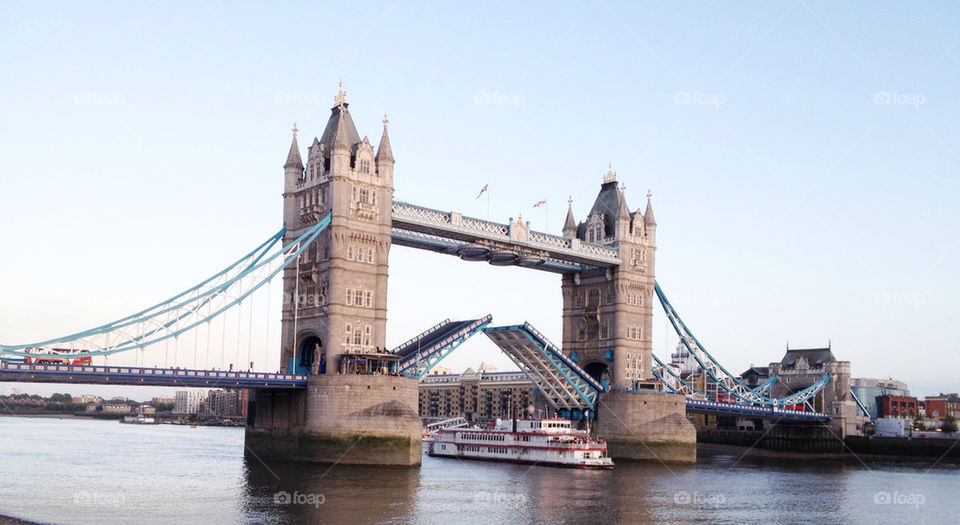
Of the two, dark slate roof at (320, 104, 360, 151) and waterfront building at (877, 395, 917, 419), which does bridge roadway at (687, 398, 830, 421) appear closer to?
waterfront building at (877, 395, 917, 419)

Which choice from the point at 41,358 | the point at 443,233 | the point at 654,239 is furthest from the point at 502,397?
the point at 41,358

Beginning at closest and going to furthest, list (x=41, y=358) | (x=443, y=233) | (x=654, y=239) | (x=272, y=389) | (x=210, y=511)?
(x=210, y=511), (x=41, y=358), (x=272, y=389), (x=443, y=233), (x=654, y=239)

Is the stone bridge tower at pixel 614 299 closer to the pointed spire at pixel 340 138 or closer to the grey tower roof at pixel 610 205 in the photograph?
the grey tower roof at pixel 610 205

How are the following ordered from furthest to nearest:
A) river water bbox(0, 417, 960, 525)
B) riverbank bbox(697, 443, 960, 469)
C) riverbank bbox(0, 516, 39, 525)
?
riverbank bbox(697, 443, 960, 469), river water bbox(0, 417, 960, 525), riverbank bbox(0, 516, 39, 525)

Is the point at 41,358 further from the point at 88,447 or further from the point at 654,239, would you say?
the point at 654,239

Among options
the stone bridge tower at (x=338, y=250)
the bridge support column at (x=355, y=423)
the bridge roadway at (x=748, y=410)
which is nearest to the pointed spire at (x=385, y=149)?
the stone bridge tower at (x=338, y=250)

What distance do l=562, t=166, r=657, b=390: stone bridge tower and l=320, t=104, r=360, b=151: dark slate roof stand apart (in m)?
29.9

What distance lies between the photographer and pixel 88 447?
331 feet

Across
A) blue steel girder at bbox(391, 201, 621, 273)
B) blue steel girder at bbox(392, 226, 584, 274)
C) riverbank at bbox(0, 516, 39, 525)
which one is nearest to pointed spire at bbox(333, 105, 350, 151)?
blue steel girder at bbox(391, 201, 621, 273)

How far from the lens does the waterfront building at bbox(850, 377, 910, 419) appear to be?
131875mm

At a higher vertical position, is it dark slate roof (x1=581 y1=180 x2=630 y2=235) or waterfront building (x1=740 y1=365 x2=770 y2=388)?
dark slate roof (x1=581 y1=180 x2=630 y2=235)

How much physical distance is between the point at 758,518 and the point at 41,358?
40.4 m

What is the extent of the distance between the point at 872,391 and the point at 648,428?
64.0 meters

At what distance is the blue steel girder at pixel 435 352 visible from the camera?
71812mm
